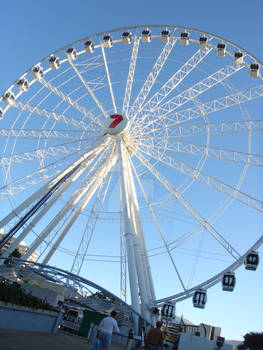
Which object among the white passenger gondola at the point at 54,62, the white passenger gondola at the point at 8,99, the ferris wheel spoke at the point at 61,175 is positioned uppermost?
the white passenger gondola at the point at 54,62

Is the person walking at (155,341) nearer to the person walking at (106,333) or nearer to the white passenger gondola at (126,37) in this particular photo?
the person walking at (106,333)

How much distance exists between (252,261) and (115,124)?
41.8ft

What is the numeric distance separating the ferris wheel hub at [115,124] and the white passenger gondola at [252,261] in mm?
11842

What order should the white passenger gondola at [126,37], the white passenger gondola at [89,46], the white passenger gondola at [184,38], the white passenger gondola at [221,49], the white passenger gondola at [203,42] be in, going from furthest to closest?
the white passenger gondola at [89,46]
the white passenger gondola at [126,37]
the white passenger gondola at [184,38]
the white passenger gondola at [203,42]
the white passenger gondola at [221,49]

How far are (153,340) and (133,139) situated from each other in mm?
A: 17804

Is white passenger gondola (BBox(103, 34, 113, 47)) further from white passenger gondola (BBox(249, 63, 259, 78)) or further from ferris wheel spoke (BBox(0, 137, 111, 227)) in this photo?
white passenger gondola (BBox(249, 63, 259, 78))

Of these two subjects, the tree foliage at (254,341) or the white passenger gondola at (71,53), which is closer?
the tree foliage at (254,341)

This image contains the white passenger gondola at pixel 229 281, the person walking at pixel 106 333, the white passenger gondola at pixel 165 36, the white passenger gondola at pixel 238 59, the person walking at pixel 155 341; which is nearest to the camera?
the person walking at pixel 106 333

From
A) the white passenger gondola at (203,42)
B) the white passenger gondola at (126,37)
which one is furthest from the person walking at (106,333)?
the white passenger gondola at (126,37)

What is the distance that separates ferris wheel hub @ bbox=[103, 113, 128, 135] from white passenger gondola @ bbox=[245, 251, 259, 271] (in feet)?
38.9

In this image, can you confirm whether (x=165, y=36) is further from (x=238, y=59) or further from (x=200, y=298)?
(x=200, y=298)

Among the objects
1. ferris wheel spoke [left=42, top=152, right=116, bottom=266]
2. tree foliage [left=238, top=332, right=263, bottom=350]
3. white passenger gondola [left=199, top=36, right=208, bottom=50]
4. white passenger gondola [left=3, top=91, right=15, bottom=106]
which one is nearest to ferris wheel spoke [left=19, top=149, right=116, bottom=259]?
ferris wheel spoke [left=42, top=152, right=116, bottom=266]

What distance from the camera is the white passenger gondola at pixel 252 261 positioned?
1647 centimetres

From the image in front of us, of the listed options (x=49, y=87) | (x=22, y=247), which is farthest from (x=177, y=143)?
→ (x=22, y=247)
